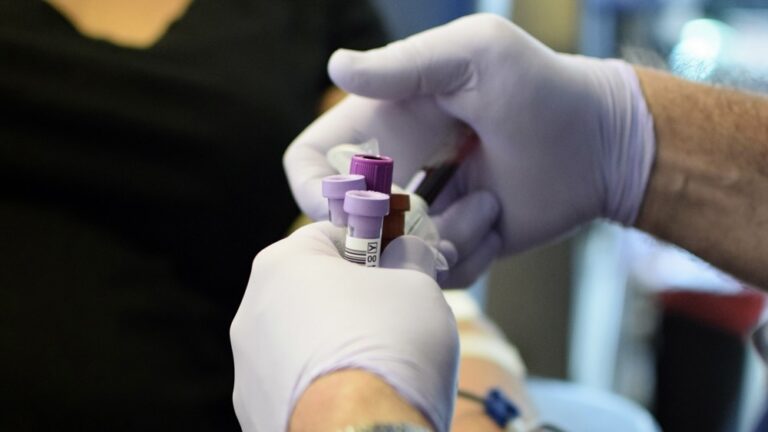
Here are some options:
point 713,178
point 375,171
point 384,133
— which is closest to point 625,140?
point 713,178

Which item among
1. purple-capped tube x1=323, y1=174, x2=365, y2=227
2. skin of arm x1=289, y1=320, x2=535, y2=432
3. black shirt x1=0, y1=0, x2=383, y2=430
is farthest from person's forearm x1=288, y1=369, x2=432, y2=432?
black shirt x1=0, y1=0, x2=383, y2=430

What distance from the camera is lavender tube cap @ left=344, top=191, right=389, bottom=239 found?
1.22 feet

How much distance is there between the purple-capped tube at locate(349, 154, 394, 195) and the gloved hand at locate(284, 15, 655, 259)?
6.0 inches

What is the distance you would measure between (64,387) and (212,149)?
0.28 meters

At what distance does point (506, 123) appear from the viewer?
0.59 meters

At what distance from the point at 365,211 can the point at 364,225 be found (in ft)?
0.05

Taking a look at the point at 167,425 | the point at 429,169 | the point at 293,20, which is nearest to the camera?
the point at 429,169

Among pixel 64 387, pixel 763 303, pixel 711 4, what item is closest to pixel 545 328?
pixel 763 303

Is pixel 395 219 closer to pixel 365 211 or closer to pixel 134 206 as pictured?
pixel 365 211

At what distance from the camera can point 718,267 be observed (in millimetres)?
630

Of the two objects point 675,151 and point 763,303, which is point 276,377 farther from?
point 763,303

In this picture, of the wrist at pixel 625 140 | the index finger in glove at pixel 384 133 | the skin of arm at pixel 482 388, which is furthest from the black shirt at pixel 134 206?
the wrist at pixel 625 140

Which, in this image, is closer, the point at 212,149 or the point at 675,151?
the point at 675,151

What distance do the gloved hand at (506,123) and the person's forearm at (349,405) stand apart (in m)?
0.26
